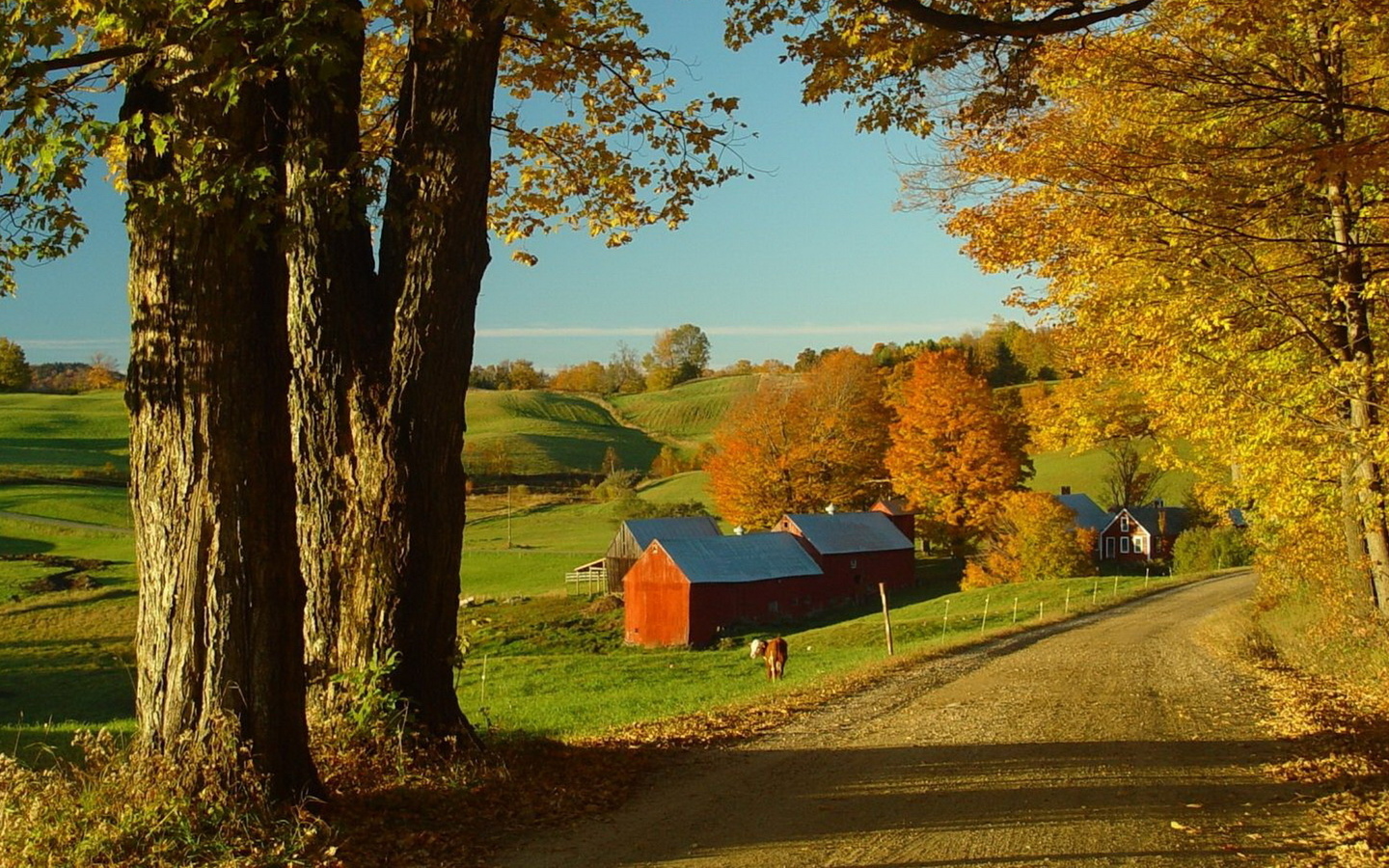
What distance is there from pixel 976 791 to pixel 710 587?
34898 millimetres

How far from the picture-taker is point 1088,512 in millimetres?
69625

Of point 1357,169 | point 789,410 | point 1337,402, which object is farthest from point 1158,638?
point 789,410

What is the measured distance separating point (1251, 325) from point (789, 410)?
43.4 meters

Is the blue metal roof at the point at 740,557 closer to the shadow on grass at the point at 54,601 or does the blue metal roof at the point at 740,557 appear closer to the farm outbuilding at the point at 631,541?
the farm outbuilding at the point at 631,541

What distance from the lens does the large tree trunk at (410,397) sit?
8.10m

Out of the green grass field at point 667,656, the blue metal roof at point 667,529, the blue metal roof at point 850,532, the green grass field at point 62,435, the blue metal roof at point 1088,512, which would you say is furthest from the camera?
the green grass field at point 62,435

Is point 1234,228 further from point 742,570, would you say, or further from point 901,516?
point 901,516

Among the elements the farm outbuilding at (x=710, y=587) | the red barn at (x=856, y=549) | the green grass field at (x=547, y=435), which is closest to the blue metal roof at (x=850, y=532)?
the red barn at (x=856, y=549)

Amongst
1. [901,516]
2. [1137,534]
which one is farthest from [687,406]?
[901,516]

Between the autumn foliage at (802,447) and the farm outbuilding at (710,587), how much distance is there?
11318 millimetres

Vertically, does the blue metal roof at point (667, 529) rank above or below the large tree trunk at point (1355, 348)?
below

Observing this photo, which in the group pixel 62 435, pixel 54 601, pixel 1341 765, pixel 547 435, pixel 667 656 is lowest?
pixel 54 601

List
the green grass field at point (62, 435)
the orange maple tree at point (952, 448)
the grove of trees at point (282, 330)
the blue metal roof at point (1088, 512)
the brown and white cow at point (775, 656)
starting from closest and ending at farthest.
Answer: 1. the grove of trees at point (282, 330)
2. the brown and white cow at point (775, 656)
3. the orange maple tree at point (952, 448)
4. the blue metal roof at point (1088, 512)
5. the green grass field at point (62, 435)

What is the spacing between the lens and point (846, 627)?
35875 millimetres
